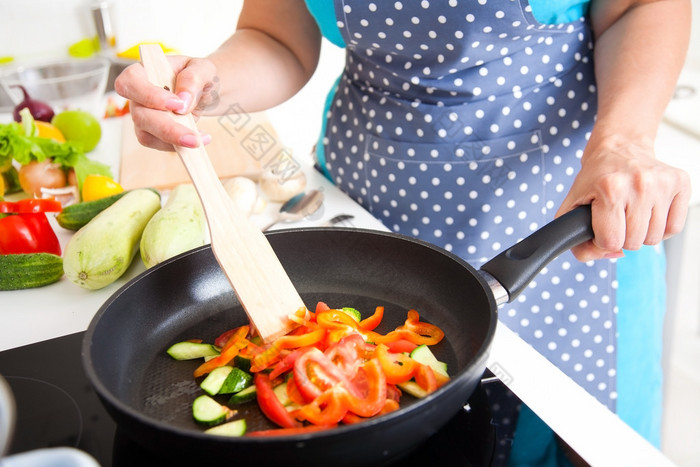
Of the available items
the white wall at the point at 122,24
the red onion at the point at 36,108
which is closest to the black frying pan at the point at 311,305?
the red onion at the point at 36,108

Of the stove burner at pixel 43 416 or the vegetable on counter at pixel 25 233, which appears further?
the vegetable on counter at pixel 25 233

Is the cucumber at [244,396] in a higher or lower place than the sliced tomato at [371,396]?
lower

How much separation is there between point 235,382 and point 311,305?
20 centimetres

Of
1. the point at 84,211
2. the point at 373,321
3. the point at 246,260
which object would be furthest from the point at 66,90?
the point at 373,321

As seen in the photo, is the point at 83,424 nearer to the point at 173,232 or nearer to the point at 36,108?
the point at 173,232

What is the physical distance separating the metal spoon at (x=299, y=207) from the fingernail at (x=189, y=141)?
30 cm

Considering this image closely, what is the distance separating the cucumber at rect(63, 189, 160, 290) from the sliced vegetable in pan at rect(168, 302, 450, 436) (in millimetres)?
194

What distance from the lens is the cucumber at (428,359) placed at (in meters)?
0.62

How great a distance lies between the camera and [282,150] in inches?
48.9

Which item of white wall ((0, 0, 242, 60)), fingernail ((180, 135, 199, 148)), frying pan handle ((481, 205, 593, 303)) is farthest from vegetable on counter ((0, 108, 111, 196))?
white wall ((0, 0, 242, 60))

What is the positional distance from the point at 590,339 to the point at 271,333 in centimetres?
62

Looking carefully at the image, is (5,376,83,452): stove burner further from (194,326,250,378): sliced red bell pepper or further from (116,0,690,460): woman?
(116,0,690,460): woman

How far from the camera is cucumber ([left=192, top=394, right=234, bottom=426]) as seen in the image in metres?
0.58

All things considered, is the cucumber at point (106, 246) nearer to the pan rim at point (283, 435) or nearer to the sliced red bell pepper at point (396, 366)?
the pan rim at point (283, 435)
